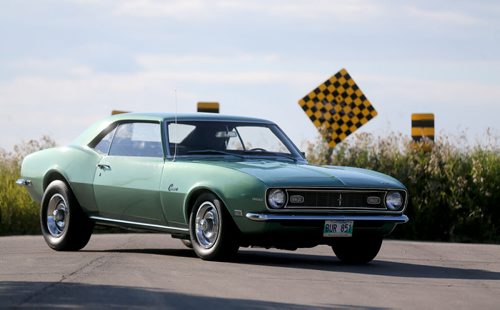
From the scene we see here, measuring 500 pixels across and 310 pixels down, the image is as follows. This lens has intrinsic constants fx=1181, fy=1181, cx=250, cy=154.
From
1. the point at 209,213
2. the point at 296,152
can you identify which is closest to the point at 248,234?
the point at 209,213

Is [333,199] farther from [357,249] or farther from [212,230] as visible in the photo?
[212,230]

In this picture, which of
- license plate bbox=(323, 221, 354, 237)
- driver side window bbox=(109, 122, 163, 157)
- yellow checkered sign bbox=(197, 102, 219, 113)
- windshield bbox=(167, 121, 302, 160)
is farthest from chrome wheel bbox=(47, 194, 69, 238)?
yellow checkered sign bbox=(197, 102, 219, 113)

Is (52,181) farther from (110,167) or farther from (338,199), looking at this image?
(338,199)

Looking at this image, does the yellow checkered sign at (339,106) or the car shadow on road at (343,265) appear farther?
the yellow checkered sign at (339,106)

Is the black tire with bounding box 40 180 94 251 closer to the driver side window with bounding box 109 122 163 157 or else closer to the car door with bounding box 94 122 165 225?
the car door with bounding box 94 122 165 225

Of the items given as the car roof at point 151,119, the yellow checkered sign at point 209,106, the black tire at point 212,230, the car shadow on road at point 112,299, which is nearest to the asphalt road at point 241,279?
the car shadow on road at point 112,299

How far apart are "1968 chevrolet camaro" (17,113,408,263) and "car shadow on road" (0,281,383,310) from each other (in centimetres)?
233

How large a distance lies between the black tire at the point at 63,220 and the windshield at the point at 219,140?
57.4 inches

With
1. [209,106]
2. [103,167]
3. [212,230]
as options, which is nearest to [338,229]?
[212,230]

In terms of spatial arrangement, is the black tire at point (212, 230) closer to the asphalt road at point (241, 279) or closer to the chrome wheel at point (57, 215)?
the asphalt road at point (241, 279)

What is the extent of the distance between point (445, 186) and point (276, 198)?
323 inches

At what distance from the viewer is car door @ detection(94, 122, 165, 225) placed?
12094 mm

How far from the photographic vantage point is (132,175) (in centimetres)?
1234

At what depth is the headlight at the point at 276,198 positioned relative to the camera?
1086 centimetres
